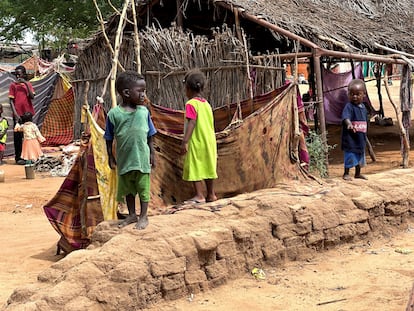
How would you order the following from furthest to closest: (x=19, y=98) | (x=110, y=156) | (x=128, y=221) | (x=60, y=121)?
(x=60, y=121) → (x=19, y=98) → (x=110, y=156) → (x=128, y=221)

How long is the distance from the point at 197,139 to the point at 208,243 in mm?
1263

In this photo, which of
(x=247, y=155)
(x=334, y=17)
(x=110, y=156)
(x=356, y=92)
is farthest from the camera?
(x=334, y=17)

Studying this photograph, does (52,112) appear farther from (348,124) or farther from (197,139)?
(197,139)

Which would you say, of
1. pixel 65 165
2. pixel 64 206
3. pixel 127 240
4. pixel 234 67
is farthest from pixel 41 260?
pixel 65 165

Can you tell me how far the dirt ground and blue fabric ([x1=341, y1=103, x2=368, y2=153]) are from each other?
1.00m

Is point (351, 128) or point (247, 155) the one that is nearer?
point (247, 155)

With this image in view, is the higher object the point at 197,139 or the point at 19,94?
the point at 19,94

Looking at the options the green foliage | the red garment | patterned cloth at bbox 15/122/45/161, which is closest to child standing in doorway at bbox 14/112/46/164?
patterned cloth at bbox 15/122/45/161

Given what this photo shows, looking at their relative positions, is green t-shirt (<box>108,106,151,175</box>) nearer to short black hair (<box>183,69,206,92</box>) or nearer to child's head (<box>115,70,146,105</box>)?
child's head (<box>115,70,146,105</box>)

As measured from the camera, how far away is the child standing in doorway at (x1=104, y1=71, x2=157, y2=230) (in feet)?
14.0

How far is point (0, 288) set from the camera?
4543 mm

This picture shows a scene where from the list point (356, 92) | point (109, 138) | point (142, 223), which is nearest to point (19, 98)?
point (356, 92)

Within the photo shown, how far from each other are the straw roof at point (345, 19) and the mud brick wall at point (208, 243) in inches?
157

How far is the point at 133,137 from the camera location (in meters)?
→ 4.28
